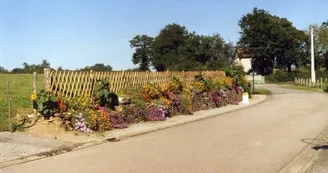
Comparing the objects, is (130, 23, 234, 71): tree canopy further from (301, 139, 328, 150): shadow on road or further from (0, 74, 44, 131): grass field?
(301, 139, 328, 150): shadow on road

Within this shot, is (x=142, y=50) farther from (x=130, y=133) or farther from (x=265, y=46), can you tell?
(x=130, y=133)

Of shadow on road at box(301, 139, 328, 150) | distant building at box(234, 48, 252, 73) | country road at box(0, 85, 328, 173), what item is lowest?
shadow on road at box(301, 139, 328, 150)

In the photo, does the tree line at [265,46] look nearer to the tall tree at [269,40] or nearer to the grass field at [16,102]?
the tall tree at [269,40]

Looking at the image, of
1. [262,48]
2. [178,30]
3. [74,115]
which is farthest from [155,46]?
[74,115]

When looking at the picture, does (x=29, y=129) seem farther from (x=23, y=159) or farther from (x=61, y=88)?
(x=23, y=159)

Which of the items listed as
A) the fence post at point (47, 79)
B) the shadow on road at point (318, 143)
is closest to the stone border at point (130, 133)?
the fence post at point (47, 79)

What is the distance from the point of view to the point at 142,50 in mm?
118750

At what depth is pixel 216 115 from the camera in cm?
1936

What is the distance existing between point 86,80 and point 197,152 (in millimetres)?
6015

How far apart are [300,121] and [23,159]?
11265 mm

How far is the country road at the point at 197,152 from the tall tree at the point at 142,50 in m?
103

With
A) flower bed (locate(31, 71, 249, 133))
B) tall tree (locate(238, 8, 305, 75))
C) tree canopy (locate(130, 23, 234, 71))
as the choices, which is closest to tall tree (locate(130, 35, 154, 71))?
tree canopy (locate(130, 23, 234, 71))

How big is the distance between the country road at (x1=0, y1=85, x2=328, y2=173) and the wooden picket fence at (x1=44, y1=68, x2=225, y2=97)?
2.93 metres

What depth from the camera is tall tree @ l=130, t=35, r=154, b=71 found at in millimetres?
118500
